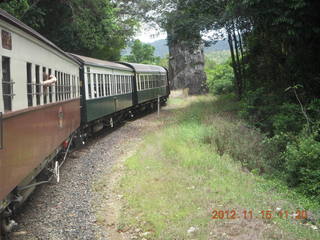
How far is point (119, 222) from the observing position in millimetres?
6496

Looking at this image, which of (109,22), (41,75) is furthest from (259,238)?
(109,22)

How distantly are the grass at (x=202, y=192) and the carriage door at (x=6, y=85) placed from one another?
103 inches

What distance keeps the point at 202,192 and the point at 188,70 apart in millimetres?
31750

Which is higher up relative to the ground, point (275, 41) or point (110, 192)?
point (275, 41)

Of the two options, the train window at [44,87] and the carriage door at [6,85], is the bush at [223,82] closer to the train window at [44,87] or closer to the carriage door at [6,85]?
the train window at [44,87]

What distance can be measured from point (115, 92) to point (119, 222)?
1147 cm

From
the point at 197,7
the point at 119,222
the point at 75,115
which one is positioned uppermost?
the point at 197,7

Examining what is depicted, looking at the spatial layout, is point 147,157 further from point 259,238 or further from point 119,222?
point 259,238

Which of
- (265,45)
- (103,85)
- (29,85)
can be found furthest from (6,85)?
(265,45)

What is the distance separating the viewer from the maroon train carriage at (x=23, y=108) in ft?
15.5

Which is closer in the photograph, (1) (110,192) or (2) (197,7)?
(1) (110,192)

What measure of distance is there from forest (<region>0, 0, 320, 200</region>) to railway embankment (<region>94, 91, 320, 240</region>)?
0.65 m
